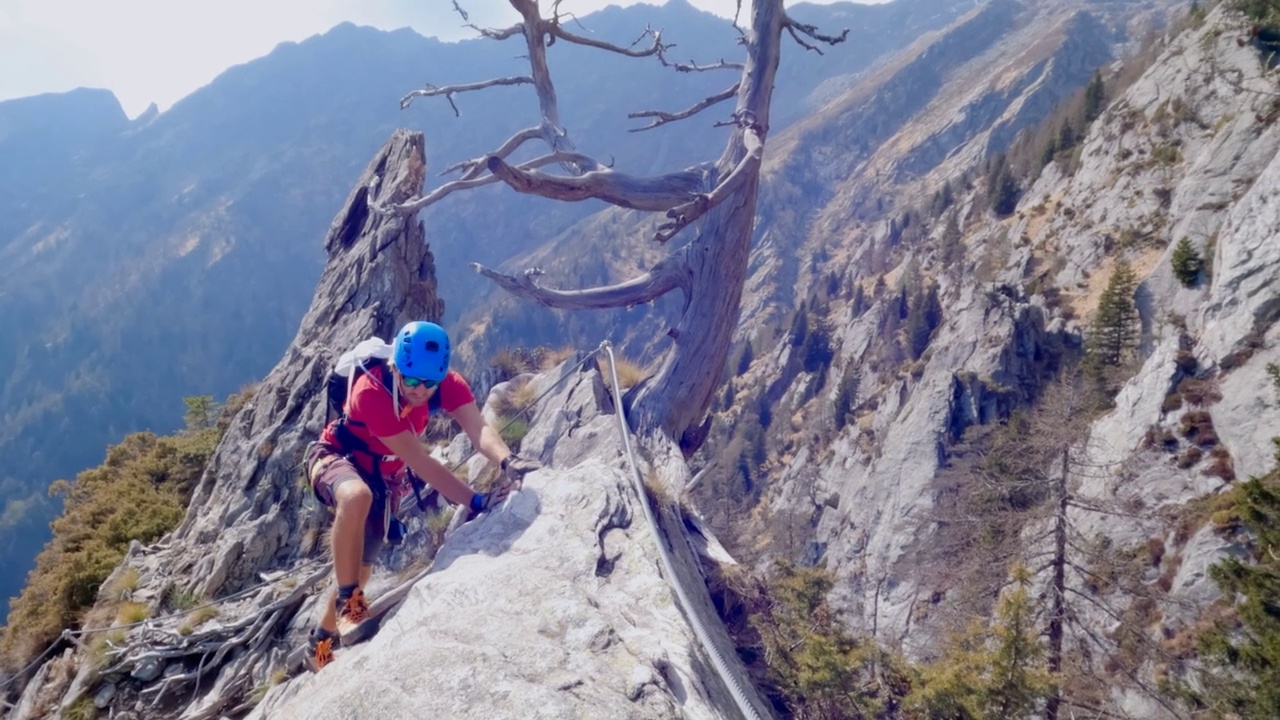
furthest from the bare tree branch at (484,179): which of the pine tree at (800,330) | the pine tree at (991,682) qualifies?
the pine tree at (800,330)

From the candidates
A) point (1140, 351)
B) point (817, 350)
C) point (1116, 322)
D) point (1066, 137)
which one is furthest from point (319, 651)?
point (817, 350)

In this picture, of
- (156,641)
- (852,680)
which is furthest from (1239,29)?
(156,641)

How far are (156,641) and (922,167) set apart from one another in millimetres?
146038

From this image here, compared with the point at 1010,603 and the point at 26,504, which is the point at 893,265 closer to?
the point at 1010,603

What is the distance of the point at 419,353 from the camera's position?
4043 millimetres

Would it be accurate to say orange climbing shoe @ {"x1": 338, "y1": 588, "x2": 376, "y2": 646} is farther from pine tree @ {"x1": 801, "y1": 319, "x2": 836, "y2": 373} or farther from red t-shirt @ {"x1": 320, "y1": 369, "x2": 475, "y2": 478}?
pine tree @ {"x1": 801, "y1": 319, "x2": 836, "y2": 373}

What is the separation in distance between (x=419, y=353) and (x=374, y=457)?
93 cm

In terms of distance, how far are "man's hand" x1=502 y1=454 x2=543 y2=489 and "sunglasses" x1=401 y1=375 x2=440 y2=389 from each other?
806 millimetres

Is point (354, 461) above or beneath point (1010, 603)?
above

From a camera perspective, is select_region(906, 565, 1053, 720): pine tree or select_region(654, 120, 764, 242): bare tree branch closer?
select_region(906, 565, 1053, 720): pine tree

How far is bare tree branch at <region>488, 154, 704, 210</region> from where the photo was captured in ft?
20.2

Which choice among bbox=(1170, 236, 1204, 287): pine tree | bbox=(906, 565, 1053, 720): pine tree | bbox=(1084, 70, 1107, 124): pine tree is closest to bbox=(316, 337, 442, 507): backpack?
bbox=(906, 565, 1053, 720): pine tree

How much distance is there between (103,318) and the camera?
141m

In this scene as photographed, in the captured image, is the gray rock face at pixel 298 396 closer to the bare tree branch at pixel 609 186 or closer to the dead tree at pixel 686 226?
the dead tree at pixel 686 226
